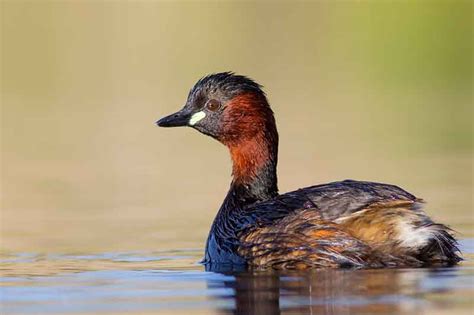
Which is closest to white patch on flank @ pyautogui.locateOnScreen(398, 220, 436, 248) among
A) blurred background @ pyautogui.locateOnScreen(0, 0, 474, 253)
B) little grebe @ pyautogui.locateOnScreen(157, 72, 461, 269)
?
little grebe @ pyautogui.locateOnScreen(157, 72, 461, 269)

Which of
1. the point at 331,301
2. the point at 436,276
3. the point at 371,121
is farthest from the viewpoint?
the point at 371,121

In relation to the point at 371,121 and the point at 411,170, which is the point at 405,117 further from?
the point at 411,170

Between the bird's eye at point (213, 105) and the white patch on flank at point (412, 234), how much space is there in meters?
2.56

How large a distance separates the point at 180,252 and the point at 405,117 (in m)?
11.3

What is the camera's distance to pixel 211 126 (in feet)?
40.2

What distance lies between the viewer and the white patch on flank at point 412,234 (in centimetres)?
1020

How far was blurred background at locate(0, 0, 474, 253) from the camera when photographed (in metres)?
15.0

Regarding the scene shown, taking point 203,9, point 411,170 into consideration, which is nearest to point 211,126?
point 411,170

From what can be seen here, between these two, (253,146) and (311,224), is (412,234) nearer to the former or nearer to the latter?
(311,224)

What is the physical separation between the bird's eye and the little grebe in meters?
0.16

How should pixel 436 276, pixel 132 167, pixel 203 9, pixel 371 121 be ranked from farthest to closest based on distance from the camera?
pixel 203 9 < pixel 371 121 < pixel 132 167 < pixel 436 276

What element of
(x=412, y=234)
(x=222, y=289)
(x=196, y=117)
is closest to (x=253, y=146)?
(x=196, y=117)

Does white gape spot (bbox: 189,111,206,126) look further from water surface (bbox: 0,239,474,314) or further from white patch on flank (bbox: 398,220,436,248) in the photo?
white patch on flank (bbox: 398,220,436,248)

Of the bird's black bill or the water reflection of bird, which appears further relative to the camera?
the bird's black bill
